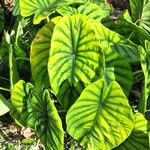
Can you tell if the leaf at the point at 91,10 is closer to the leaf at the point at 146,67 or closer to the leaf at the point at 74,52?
the leaf at the point at 74,52

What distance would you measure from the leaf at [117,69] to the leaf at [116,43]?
0.23 feet

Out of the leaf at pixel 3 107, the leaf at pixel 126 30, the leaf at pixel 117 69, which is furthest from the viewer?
the leaf at pixel 126 30

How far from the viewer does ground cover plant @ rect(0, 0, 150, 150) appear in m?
1.98

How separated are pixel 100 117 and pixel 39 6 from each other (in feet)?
2.02

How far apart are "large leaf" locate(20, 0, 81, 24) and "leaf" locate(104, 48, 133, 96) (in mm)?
304

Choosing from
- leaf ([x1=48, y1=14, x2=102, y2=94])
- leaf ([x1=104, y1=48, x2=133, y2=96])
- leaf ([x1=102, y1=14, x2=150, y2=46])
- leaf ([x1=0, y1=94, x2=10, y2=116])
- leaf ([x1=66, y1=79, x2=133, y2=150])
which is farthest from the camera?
leaf ([x1=102, y1=14, x2=150, y2=46])

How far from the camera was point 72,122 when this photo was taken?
6.77 feet

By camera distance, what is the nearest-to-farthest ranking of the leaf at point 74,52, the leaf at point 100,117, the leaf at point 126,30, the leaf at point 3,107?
the leaf at point 100,117, the leaf at point 74,52, the leaf at point 3,107, the leaf at point 126,30

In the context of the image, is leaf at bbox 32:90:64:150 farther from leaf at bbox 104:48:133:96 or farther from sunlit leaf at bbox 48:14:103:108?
leaf at bbox 104:48:133:96

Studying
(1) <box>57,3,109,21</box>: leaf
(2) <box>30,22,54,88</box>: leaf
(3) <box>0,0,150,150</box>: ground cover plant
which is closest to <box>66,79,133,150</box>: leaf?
(3) <box>0,0,150,150</box>: ground cover plant

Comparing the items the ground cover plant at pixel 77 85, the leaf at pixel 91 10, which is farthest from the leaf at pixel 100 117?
the leaf at pixel 91 10

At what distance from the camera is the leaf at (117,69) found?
84.4 inches

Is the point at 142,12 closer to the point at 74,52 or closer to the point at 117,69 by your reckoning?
the point at 117,69

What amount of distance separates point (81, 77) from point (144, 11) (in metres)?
0.51
